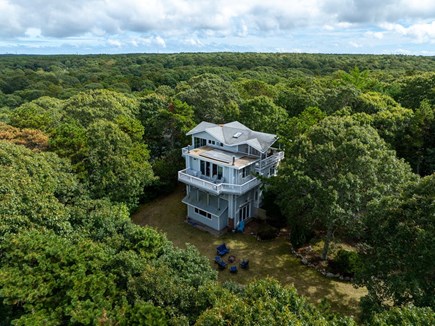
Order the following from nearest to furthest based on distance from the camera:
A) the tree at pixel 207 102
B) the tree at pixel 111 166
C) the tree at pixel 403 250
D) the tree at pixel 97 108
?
the tree at pixel 403 250 → the tree at pixel 111 166 → the tree at pixel 97 108 → the tree at pixel 207 102

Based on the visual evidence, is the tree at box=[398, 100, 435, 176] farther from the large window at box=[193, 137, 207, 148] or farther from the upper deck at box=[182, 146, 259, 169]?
the large window at box=[193, 137, 207, 148]

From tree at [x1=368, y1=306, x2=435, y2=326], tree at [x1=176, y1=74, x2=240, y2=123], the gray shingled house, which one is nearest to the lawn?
the gray shingled house

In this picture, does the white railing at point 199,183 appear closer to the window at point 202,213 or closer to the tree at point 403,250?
the window at point 202,213

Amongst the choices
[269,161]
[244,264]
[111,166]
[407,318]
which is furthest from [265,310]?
[111,166]

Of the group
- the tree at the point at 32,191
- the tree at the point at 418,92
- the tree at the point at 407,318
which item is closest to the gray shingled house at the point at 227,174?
the tree at the point at 32,191

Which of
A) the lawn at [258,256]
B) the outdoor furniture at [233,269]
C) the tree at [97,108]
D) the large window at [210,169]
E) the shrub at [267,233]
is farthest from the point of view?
the tree at [97,108]

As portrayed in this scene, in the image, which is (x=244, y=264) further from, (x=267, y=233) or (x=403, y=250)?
(x=403, y=250)
